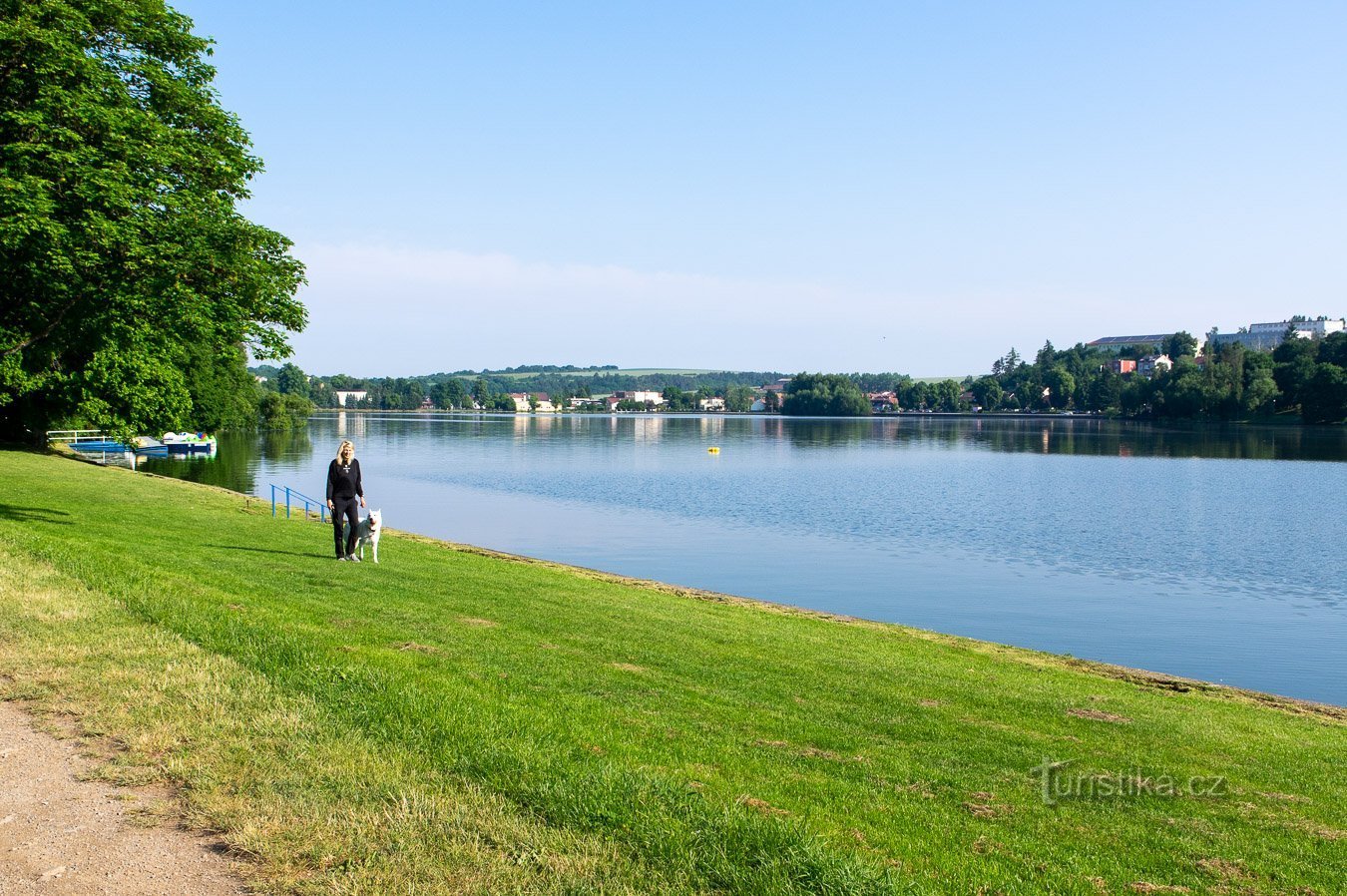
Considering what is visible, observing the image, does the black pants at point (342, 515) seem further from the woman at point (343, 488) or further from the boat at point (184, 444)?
the boat at point (184, 444)

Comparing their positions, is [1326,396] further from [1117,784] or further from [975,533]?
[1117,784]

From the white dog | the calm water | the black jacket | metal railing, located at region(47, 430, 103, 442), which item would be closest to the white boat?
the calm water

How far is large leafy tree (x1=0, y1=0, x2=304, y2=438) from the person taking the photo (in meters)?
19.6

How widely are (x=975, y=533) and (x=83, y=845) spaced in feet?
133

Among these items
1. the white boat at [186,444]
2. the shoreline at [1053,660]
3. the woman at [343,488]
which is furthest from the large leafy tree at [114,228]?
the white boat at [186,444]

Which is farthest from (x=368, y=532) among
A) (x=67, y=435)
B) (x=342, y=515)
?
(x=67, y=435)

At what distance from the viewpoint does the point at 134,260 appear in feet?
65.6

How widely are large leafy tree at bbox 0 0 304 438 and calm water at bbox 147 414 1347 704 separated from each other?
583cm

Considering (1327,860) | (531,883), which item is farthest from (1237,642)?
(531,883)

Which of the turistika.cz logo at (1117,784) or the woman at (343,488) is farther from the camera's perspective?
the woman at (343,488)

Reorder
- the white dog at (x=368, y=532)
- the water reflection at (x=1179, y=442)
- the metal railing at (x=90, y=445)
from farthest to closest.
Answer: the water reflection at (x=1179, y=442) < the metal railing at (x=90, y=445) < the white dog at (x=368, y=532)

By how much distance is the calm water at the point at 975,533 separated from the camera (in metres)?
25.4

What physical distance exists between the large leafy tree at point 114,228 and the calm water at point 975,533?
19.1 ft

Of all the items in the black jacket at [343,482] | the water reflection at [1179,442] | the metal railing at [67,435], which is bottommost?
the water reflection at [1179,442]
